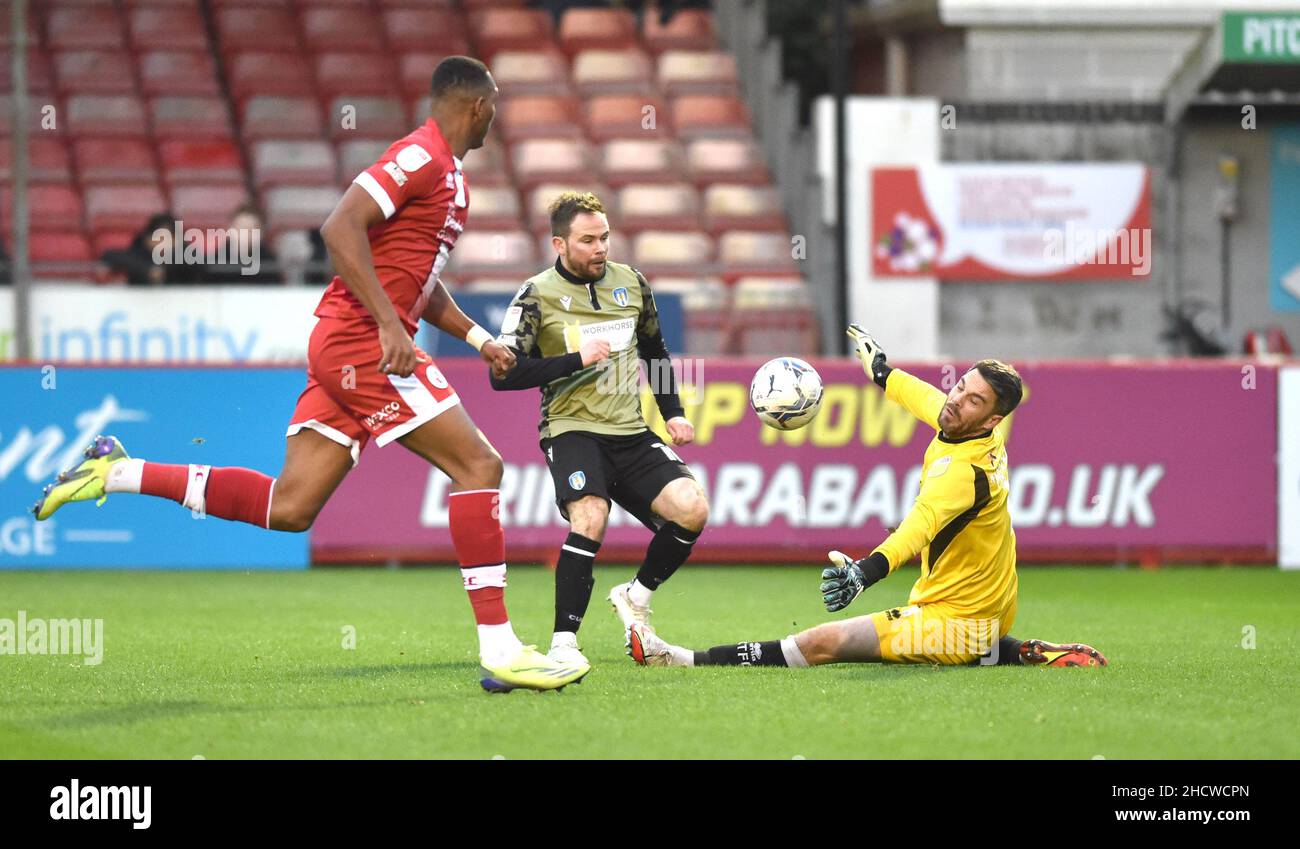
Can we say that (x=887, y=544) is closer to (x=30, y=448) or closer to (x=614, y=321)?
(x=614, y=321)

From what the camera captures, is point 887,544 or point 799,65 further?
point 799,65

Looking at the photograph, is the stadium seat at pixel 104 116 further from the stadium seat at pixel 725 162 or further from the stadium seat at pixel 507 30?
the stadium seat at pixel 725 162

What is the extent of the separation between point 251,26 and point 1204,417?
42.8 feet

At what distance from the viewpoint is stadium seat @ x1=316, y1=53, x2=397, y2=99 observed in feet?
70.6

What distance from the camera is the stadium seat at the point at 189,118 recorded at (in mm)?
20750

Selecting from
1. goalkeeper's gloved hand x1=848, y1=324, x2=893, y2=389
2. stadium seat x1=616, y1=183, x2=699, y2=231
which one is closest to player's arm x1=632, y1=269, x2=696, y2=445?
goalkeeper's gloved hand x1=848, y1=324, x2=893, y2=389

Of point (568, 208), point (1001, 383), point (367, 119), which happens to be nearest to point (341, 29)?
point (367, 119)

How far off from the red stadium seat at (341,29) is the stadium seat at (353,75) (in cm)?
27

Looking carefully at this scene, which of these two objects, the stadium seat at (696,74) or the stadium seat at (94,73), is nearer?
the stadium seat at (94,73)

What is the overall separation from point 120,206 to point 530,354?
12.7 meters

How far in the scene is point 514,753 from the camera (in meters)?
5.78

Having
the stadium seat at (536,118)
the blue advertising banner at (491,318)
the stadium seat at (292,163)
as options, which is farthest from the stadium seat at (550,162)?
the blue advertising banner at (491,318)

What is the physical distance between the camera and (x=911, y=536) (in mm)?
7402

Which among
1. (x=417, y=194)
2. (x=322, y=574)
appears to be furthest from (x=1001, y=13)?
(x=417, y=194)
